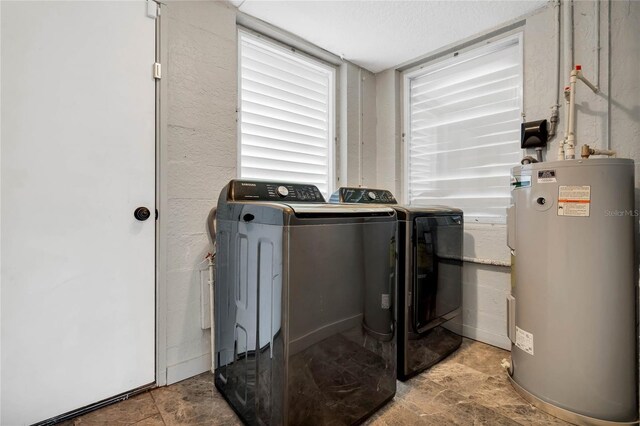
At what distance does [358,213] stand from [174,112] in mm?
1255

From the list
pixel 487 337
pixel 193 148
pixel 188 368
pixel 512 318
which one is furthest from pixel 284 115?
pixel 487 337

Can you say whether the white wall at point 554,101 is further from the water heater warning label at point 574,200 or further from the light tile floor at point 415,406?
the light tile floor at point 415,406

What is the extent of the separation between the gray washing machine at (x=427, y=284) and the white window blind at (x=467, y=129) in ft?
1.51

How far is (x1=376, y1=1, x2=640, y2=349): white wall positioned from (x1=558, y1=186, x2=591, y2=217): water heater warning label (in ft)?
1.22

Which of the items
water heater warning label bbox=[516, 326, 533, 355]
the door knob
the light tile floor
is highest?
the door knob

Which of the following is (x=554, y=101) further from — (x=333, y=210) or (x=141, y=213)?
(x=141, y=213)

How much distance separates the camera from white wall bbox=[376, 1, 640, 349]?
175 cm

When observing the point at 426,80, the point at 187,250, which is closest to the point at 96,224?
the point at 187,250

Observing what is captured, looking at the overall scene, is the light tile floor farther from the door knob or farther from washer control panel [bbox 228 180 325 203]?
washer control panel [bbox 228 180 325 203]

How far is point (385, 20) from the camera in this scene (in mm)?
2184

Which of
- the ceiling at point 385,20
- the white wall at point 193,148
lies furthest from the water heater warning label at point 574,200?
the white wall at point 193,148

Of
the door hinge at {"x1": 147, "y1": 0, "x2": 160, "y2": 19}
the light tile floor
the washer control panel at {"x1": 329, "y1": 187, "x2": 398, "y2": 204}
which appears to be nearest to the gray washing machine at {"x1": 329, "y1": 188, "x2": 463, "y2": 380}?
the washer control panel at {"x1": 329, "y1": 187, "x2": 398, "y2": 204}

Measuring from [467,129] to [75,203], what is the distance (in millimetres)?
2735

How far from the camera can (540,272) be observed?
1.59 meters
